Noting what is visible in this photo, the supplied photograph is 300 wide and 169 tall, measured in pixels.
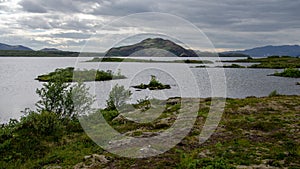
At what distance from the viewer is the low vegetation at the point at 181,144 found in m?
12.0

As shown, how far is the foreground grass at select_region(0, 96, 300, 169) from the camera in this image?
11867 millimetres

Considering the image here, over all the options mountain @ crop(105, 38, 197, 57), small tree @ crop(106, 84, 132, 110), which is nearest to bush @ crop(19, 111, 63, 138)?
mountain @ crop(105, 38, 197, 57)

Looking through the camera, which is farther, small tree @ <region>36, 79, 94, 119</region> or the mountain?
the mountain

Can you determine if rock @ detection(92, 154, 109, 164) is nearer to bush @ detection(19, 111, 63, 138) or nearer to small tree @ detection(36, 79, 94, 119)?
bush @ detection(19, 111, 63, 138)

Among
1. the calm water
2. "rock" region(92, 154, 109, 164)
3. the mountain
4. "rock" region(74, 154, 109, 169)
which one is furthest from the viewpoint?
the calm water

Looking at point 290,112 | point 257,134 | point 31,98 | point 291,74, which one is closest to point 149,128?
point 257,134

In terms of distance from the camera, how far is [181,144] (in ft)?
48.4

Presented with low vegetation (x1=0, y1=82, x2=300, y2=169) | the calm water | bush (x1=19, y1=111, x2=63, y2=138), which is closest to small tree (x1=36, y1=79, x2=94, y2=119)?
low vegetation (x1=0, y1=82, x2=300, y2=169)

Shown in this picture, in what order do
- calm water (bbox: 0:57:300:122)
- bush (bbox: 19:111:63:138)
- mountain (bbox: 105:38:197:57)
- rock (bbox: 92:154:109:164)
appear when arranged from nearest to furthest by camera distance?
rock (bbox: 92:154:109:164), bush (bbox: 19:111:63:138), mountain (bbox: 105:38:197:57), calm water (bbox: 0:57:300:122)

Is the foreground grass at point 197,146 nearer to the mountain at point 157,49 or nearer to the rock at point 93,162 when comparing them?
the rock at point 93,162

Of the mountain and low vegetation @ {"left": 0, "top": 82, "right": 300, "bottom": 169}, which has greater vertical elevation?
the mountain

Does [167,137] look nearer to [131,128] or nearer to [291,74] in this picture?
[131,128]

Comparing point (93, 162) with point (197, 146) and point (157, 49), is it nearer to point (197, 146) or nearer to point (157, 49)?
point (197, 146)

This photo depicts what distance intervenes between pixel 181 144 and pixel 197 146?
875 mm
